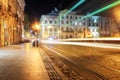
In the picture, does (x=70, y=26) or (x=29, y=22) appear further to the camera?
(x=70, y=26)

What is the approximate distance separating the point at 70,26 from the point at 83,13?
12405 millimetres

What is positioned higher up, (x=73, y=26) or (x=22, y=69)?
(x=73, y=26)

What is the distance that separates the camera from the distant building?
123m

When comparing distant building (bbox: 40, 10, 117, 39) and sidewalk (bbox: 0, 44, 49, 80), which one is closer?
sidewalk (bbox: 0, 44, 49, 80)

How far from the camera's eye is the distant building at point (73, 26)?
123156mm

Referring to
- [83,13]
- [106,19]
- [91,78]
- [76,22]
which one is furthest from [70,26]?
[91,78]

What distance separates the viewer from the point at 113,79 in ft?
29.1

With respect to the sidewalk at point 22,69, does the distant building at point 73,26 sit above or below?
above

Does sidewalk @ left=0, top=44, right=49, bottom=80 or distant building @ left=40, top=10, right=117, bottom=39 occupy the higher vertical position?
distant building @ left=40, top=10, right=117, bottom=39

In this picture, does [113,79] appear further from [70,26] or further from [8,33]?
[70,26]

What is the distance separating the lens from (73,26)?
129375 mm

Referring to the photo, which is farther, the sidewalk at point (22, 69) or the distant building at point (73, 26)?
the distant building at point (73, 26)

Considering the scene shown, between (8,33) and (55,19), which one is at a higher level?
(55,19)

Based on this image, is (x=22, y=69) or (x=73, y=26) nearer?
(x=22, y=69)
